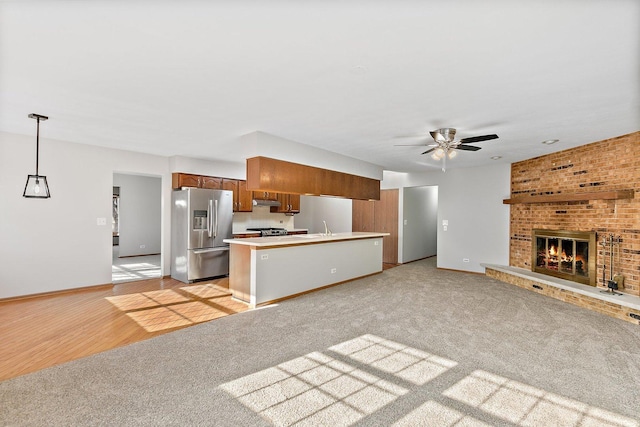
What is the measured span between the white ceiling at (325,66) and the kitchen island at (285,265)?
5.71ft

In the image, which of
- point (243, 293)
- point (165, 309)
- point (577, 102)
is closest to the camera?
point (577, 102)

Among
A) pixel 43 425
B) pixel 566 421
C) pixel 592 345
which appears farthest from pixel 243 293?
pixel 592 345

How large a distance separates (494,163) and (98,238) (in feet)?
25.1

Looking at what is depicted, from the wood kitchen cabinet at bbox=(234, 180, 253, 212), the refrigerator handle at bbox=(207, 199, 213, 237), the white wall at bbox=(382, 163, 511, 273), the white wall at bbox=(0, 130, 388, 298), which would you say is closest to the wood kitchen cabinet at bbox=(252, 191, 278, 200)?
the wood kitchen cabinet at bbox=(234, 180, 253, 212)

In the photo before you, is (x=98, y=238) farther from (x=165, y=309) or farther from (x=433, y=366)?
(x=433, y=366)

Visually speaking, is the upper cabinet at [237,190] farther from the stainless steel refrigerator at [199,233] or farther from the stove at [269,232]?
the stove at [269,232]

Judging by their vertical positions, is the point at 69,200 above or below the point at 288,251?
above

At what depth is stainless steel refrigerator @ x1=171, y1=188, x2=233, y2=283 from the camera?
5.89m

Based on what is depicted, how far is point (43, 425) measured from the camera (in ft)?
6.25

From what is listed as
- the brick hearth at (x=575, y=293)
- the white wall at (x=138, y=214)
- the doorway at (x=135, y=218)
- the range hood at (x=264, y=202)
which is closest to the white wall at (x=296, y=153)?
the range hood at (x=264, y=202)

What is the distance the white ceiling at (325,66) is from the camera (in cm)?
175

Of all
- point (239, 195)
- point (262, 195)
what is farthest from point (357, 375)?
point (262, 195)

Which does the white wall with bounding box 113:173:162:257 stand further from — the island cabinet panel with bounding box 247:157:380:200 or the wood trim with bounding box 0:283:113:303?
the island cabinet panel with bounding box 247:157:380:200

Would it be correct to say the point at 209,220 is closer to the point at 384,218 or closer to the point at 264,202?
the point at 264,202
